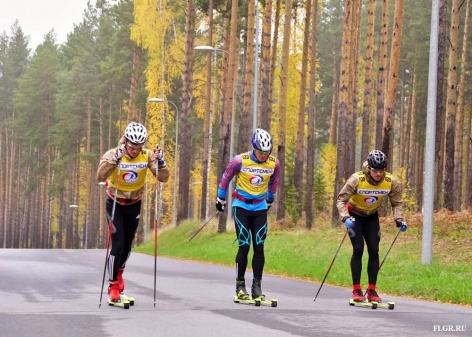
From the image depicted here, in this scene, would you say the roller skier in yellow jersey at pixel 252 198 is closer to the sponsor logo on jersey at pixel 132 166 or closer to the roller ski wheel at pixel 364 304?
the sponsor logo on jersey at pixel 132 166

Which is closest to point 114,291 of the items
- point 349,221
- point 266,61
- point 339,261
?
point 349,221

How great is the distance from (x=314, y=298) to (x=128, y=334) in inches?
199

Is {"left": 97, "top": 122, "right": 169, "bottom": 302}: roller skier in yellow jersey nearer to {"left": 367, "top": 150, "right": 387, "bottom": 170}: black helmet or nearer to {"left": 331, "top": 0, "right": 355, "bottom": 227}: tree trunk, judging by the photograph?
{"left": 367, "top": 150, "right": 387, "bottom": 170}: black helmet

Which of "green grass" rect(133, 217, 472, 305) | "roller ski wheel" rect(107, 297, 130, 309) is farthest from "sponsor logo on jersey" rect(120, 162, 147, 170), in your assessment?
"green grass" rect(133, 217, 472, 305)

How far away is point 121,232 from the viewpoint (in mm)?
10391

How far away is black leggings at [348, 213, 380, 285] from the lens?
11.2 meters

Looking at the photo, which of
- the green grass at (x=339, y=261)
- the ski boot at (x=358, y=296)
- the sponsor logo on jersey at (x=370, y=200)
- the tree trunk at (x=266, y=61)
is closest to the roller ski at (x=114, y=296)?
the ski boot at (x=358, y=296)

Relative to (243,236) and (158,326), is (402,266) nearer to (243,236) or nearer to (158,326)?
(243,236)

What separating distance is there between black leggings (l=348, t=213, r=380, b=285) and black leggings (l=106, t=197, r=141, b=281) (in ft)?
8.81

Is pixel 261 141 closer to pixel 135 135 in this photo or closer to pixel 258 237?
pixel 258 237

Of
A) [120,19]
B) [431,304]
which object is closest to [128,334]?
[431,304]

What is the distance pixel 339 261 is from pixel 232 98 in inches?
644

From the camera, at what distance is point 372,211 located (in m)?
11.3

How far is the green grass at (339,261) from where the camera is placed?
14.7 m
